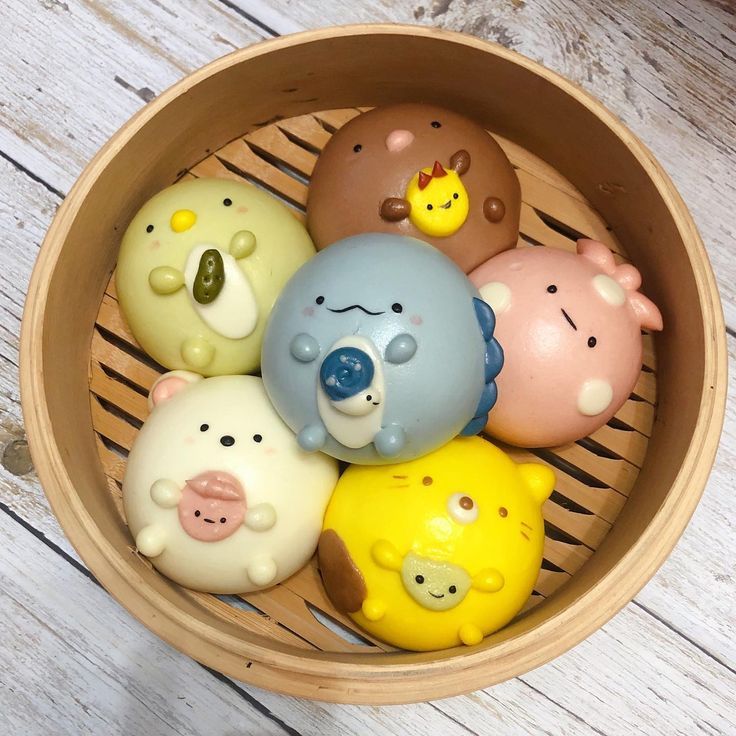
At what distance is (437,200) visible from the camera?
2.52 feet

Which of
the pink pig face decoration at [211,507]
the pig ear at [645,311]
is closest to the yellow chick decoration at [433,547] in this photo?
the pink pig face decoration at [211,507]

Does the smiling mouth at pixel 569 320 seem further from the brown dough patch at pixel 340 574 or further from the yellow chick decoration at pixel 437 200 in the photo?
the brown dough patch at pixel 340 574

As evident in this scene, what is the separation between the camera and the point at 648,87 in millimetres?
996

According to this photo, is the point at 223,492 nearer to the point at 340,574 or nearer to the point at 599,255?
the point at 340,574

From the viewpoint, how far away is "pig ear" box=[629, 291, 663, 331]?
2.66ft

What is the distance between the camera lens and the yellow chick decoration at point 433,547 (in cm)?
72

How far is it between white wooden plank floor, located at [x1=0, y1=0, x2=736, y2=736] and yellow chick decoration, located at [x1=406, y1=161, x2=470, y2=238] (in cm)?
36

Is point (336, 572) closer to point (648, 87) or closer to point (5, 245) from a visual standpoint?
point (5, 245)

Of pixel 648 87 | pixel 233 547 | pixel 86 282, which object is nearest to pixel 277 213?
pixel 86 282

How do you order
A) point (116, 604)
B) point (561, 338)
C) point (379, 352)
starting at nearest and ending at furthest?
point (379, 352) → point (561, 338) → point (116, 604)

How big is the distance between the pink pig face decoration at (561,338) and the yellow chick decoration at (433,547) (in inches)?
2.7

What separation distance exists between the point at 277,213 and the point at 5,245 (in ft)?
1.28

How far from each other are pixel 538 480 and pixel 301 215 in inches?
17.0

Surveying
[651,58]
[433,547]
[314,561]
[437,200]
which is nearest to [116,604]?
[314,561]
